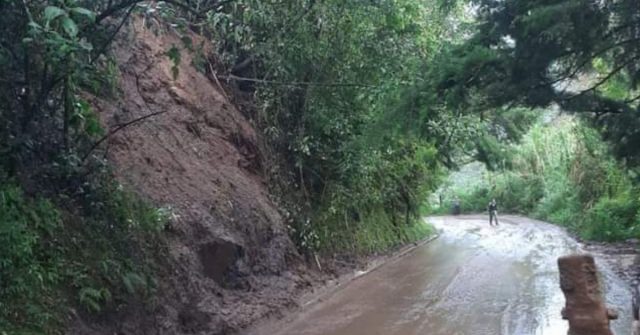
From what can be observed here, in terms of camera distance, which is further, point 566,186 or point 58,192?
point 566,186

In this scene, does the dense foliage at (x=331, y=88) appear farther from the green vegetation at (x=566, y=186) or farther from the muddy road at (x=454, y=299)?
the green vegetation at (x=566, y=186)

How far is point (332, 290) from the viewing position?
13.1 meters

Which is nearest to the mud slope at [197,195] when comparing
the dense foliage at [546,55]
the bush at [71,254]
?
the bush at [71,254]

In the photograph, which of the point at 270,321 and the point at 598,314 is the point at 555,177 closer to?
the point at 270,321

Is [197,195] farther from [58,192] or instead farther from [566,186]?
[566,186]

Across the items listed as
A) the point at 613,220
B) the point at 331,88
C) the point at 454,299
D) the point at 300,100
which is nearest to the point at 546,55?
the point at 454,299

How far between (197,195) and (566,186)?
2331cm

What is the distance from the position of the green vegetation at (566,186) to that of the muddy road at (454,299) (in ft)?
9.23

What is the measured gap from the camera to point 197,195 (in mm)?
10938

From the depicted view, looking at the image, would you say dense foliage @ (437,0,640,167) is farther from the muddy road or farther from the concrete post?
the concrete post

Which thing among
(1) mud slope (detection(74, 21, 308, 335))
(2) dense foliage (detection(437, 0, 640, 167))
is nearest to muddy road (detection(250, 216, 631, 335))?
(1) mud slope (detection(74, 21, 308, 335))

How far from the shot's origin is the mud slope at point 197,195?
912 cm

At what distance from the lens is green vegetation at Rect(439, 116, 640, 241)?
2097cm

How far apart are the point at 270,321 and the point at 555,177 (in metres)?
25.9
